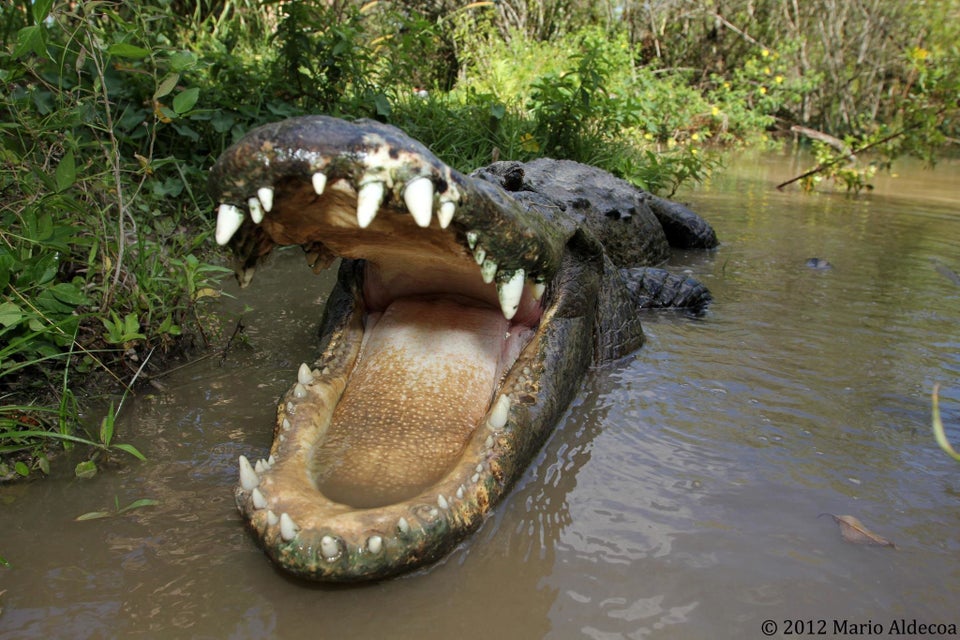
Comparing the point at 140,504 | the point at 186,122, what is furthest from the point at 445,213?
the point at 186,122

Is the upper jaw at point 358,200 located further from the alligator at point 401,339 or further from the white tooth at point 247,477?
the white tooth at point 247,477

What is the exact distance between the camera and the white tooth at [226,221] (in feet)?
5.07

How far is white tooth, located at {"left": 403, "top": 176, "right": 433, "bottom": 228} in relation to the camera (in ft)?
4.82

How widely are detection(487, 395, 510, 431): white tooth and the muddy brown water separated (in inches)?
8.4

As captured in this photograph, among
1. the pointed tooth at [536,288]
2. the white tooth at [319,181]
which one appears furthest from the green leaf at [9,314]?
the pointed tooth at [536,288]

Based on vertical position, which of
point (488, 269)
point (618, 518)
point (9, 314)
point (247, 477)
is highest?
point (488, 269)

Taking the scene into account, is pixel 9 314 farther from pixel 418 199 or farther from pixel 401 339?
pixel 418 199

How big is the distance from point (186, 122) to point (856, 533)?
4.19 m

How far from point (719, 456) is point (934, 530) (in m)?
0.57

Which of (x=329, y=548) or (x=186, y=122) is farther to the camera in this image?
(x=186, y=122)

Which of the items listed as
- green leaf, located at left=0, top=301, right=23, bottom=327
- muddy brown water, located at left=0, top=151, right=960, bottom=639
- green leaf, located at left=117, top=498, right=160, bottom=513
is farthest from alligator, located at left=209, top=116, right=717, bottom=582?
green leaf, located at left=0, top=301, right=23, bottom=327

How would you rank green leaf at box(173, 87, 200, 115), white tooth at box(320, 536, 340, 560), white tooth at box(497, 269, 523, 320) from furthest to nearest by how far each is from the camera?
green leaf at box(173, 87, 200, 115)
white tooth at box(497, 269, 523, 320)
white tooth at box(320, 536, 340, 560)

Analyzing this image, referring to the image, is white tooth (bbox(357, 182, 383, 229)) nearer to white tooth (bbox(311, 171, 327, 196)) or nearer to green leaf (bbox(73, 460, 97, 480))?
white tooth (bbox(311, 171, 327, 196))

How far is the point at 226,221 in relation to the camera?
1.55 metres
